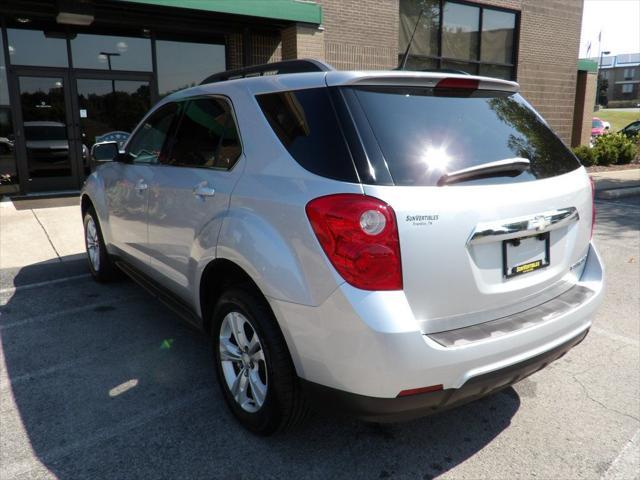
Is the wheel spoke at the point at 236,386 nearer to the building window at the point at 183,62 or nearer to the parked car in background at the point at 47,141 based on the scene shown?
the parked car in background at the point at 47,141

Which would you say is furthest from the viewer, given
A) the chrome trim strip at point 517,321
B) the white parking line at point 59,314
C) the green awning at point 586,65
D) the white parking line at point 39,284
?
the green awning at point 586,65

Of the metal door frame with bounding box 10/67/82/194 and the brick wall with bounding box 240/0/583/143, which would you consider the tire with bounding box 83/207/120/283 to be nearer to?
the metal door frame with bounding box 10/67/82/194

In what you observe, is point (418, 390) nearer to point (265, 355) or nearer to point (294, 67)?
point (265, 355)

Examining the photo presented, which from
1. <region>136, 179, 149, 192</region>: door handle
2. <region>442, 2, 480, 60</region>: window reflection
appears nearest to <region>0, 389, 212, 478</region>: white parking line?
<region>136, 179, 149, 192</region>: door handle

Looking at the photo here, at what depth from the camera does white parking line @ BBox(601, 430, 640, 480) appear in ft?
8.31

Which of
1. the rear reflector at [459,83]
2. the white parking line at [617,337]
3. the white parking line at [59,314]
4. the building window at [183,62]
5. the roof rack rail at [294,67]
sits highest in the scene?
the building window at [183,62]

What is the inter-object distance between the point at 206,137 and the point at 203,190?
1.33 ft

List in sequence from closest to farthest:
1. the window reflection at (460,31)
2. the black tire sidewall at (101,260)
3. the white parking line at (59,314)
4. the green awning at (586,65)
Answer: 1. the white parking line at (59,314)
2. the black tire sidewall at (101,260)
3. the window reflection at (460,31)
4. the green awning at (586,65)

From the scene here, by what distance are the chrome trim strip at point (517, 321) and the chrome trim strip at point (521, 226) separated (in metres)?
0.37

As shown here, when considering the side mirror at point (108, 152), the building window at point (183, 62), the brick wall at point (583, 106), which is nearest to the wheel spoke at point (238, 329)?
the side mirror at point (108, 152)

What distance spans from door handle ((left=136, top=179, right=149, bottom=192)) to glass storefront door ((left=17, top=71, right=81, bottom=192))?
764cm

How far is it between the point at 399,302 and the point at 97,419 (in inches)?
74.3

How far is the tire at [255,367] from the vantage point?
98.1 inches

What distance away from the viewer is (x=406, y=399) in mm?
2182
